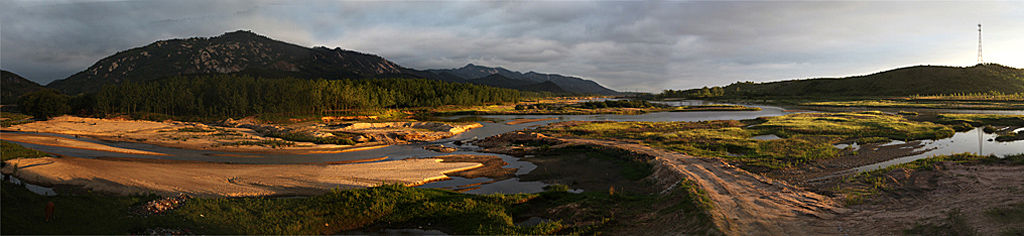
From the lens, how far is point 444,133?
5212 centimetres

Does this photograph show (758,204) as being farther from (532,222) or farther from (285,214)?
(285,214)

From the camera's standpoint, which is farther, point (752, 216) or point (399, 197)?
point (399, 197)

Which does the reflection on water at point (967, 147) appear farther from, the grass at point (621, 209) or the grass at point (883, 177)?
the grass at point (621, 209)

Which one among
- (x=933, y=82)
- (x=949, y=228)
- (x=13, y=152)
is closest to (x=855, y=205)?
(x=949, y=228)

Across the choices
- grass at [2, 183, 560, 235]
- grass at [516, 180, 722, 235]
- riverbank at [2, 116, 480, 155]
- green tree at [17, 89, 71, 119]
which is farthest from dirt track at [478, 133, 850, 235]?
green tree at [17, 89, 71, 119]

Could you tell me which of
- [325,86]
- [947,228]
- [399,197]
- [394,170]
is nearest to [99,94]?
[325,86]

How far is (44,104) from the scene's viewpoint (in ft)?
193

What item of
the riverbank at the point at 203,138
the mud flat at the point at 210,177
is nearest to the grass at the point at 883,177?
the mud flat at the point at 210,177

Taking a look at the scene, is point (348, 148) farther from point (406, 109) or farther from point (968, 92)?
point (968, 92)

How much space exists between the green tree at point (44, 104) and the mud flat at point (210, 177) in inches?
2078

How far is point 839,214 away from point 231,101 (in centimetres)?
7982

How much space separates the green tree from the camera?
191 feet

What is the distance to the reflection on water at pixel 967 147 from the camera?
25750 millimetres

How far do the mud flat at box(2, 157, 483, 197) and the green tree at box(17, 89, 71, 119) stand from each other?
5277cm
